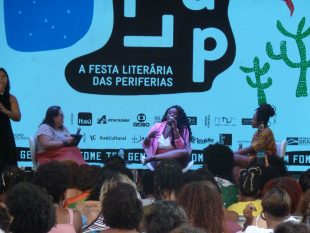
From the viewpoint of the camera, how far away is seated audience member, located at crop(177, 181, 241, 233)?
455 cm

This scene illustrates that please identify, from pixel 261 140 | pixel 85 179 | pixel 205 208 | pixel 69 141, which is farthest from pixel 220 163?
pixel 69 141

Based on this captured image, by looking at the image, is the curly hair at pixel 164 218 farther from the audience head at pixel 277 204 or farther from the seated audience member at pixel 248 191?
the seated audience member at pixel 248 191

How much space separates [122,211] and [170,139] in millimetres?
5088

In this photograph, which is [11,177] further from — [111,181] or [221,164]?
[221,164]

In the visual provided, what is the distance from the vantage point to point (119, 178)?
541 cm

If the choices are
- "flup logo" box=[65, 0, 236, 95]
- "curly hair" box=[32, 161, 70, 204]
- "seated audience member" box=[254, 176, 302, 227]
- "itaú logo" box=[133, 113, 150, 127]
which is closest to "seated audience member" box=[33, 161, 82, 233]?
"curly hair" box=[32, 161, 70, 204]

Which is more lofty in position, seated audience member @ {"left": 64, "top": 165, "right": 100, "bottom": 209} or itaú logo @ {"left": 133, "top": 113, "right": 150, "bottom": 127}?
itaú logo @ {"left": 133, "top": 113, "right": 150, "bottom": 127}

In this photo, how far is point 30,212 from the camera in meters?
4.04

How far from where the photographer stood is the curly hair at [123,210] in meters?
4.31

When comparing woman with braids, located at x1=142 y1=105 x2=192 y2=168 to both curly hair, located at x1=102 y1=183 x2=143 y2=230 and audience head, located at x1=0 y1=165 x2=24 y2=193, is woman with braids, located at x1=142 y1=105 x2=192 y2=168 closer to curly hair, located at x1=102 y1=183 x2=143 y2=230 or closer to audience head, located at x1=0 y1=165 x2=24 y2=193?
audience head, located at x1=0 y1=165 x2=24 y2=193

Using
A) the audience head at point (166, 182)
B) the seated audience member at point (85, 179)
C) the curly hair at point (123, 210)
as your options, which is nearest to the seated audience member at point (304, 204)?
the audience head at point (166, 182)

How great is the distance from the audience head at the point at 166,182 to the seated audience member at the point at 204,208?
46.2 inches

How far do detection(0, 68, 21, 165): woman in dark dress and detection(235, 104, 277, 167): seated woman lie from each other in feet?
8.41

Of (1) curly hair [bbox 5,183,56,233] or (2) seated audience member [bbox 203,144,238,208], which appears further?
(2) seated audience member [bbox 203,144,238,208]
